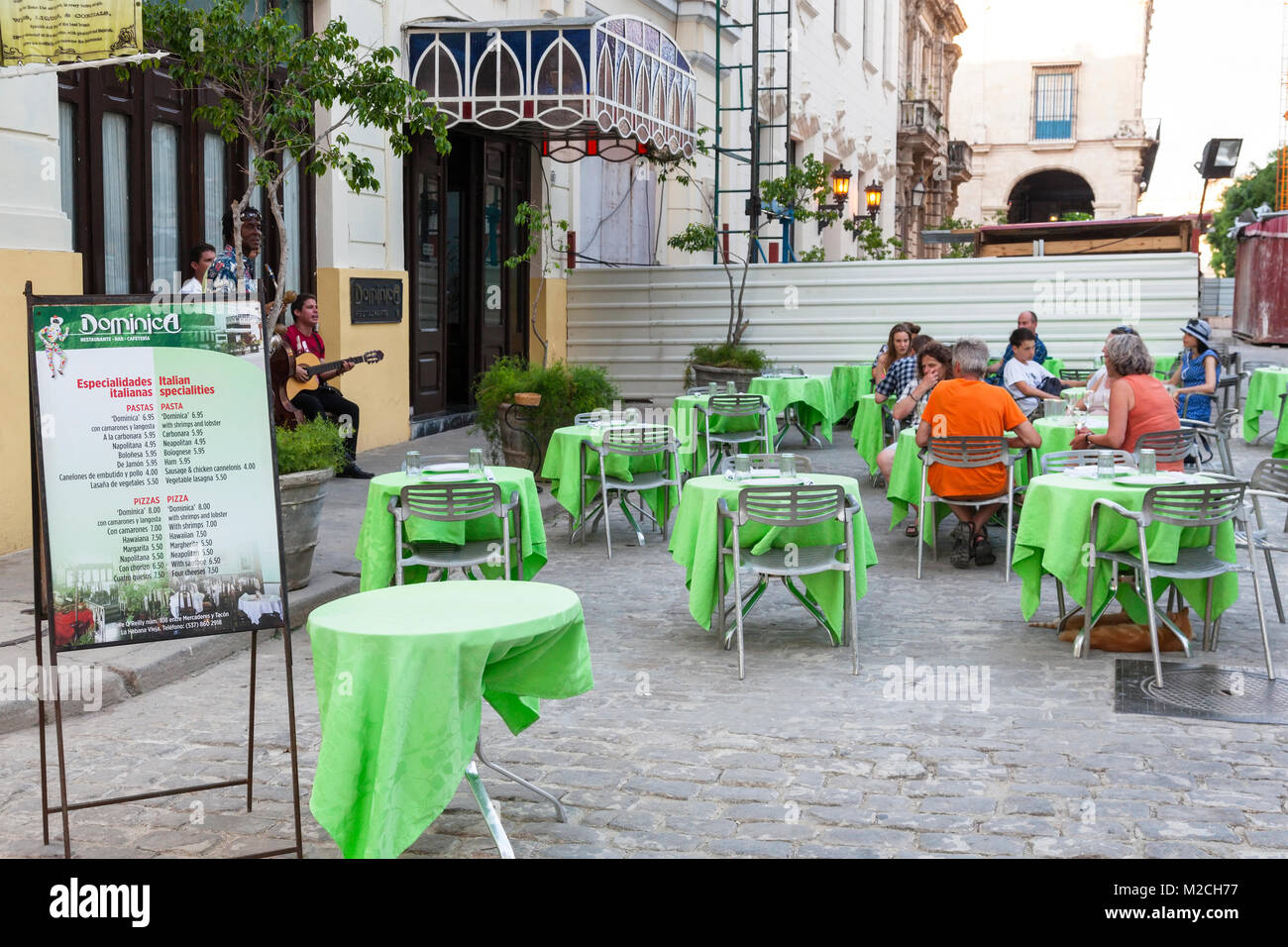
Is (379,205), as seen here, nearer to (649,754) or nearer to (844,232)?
(649,754)

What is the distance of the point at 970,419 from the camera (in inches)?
341

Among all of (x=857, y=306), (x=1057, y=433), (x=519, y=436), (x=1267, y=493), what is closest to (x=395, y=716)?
(x=1267, y=493)

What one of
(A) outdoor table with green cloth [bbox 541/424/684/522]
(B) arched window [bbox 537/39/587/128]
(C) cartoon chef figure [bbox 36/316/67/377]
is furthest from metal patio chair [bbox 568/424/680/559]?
(B) arched window [bbox 537/39/587/128]

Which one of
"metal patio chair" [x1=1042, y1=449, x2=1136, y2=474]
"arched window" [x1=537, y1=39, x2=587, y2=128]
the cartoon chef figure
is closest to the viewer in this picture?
the cartoon chef figure

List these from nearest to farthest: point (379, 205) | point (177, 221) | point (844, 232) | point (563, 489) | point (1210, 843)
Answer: point (1210, 843)
point (563, 489)
point (177, 221)
point (379, 205)
point (844, 232)

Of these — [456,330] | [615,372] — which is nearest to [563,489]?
[456,330]

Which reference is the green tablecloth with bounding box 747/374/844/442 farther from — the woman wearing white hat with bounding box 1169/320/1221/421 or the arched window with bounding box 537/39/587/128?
the woman wearing white hat with bounding box 1169/320/1221/421

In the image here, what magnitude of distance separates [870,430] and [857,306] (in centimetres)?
689

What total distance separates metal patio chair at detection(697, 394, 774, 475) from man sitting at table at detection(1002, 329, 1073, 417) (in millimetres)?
2103

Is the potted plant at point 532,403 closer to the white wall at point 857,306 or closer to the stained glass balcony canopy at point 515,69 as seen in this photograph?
the stained glass balcony canopy at point 515,69

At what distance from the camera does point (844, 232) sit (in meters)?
32.3

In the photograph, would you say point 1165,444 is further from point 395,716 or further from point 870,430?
point 395,716

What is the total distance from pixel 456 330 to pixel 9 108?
8625mm

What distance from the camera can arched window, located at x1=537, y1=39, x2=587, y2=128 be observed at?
14336 mm
